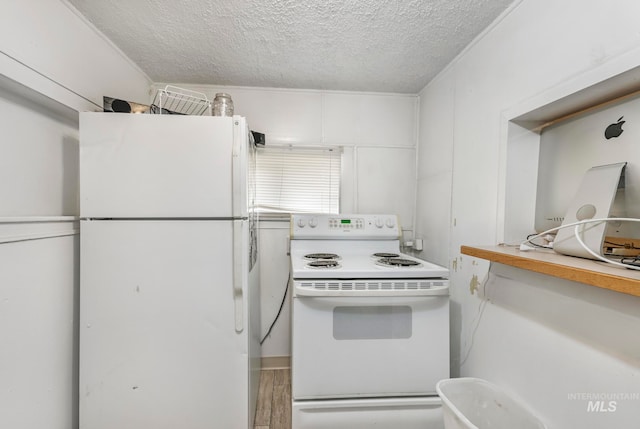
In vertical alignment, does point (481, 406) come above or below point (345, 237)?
below

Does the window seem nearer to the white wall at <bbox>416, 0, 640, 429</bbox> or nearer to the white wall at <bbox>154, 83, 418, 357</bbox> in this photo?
the white wall at <bbox>154, 83, 418, 357</bbox>

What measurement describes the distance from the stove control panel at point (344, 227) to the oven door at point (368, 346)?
674mm

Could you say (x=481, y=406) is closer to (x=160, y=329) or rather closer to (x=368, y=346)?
(x=368, y=346)

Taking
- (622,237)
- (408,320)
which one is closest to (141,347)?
(408,320)

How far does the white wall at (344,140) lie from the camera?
195cm

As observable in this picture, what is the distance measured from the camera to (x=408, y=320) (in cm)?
117

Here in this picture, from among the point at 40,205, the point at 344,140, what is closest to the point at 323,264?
the point at 344,140

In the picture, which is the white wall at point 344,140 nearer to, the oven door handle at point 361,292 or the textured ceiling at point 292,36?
the textured ceiling at point 292,36

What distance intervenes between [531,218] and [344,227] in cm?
102

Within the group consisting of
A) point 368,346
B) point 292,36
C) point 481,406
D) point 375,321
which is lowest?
point 481,406

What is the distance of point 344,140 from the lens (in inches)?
79.1

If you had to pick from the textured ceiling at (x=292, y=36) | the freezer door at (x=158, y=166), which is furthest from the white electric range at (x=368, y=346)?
the textured ceiling at (x=292, y=36)

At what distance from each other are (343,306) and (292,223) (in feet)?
2.60

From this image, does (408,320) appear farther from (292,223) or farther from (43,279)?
(43,279)
